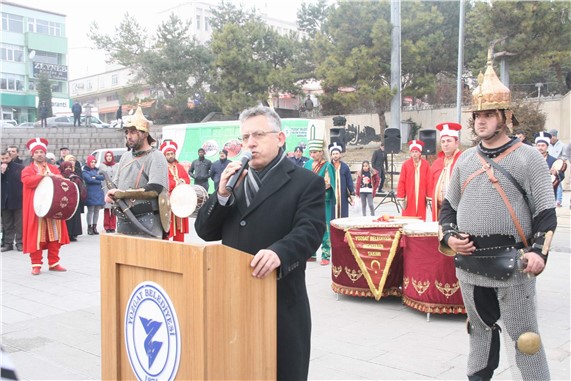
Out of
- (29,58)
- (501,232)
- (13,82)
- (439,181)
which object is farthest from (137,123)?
(13,82)

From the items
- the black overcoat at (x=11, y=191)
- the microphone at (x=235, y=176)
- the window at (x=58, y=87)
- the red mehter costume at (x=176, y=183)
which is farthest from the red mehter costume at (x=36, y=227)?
the window at (x=58, y=87)

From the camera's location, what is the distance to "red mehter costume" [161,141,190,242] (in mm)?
7941

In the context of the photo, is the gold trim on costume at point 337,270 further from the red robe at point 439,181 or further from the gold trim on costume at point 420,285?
the red robe at point 439,181

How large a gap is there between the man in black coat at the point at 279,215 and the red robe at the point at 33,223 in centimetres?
615

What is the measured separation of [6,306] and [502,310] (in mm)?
5434

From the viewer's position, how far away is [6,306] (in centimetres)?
668

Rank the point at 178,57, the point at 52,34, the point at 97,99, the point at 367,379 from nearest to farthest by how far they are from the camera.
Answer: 1. the point at 367,379
2. the point at 178,57
3. the point at 52,34
4. the point at 97,99

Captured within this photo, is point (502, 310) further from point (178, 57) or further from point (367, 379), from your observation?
point (178, 57)

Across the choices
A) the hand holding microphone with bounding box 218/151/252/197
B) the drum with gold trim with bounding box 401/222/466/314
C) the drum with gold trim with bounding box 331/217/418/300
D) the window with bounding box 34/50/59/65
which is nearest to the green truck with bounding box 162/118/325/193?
the drum with gold trim with bounding box 331/217/418/300

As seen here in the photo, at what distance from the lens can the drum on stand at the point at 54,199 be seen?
8.17 metres

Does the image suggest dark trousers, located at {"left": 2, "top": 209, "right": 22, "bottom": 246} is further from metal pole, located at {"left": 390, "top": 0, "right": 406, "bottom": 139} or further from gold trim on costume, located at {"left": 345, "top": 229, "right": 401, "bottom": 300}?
metal pole, located at {"left": 390, "top": 0, "right": 406, "bottom": 139}

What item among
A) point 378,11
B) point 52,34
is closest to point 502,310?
point 378,11

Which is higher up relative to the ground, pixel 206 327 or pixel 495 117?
pixel 495 117

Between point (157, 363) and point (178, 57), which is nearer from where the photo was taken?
point (157, 363)
